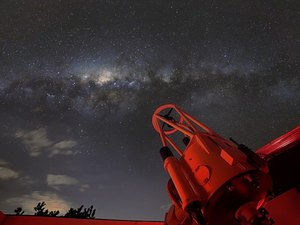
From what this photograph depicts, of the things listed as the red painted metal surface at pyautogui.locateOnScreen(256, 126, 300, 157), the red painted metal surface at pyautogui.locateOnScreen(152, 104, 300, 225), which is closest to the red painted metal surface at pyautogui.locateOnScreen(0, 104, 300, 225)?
the red painted metal surface at pyautogui.locateOnScreen(152, 104, 300, 225)

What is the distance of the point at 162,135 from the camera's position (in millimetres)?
4086

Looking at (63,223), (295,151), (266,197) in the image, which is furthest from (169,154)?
(63,223)

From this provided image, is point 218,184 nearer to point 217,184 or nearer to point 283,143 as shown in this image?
point 217,184

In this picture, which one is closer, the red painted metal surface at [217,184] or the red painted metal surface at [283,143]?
the red painted metal surface at [217,184]

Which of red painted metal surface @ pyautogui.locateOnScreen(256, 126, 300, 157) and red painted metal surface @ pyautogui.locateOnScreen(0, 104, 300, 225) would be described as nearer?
red painted metal surface @ pyautogui.locateOnScreen(0, 104, 300, 225)

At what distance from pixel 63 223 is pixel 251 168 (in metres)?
5.94

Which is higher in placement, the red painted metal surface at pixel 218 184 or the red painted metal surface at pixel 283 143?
the red painted metal surface at pixel 283 143

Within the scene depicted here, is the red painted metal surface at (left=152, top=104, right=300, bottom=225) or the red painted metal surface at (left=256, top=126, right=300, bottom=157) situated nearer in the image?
the red painted metal surface at (left=152, top=104, right=300, bottom=225)

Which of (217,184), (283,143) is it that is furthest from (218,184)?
(283,143)

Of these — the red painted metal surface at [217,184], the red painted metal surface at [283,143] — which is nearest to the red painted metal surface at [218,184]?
the red painted metal surface at [217,184]

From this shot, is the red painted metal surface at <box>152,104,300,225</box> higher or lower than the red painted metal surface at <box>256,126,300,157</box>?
lower

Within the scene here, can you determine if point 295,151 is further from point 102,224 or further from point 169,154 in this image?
point 102,224

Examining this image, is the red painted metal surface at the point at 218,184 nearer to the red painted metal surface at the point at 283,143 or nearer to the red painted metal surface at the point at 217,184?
the red painted metal surface at the point at 217,184

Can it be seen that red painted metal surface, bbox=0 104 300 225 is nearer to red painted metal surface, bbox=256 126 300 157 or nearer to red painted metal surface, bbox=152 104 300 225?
red painted metal surface, bbox=152 104 300 225
